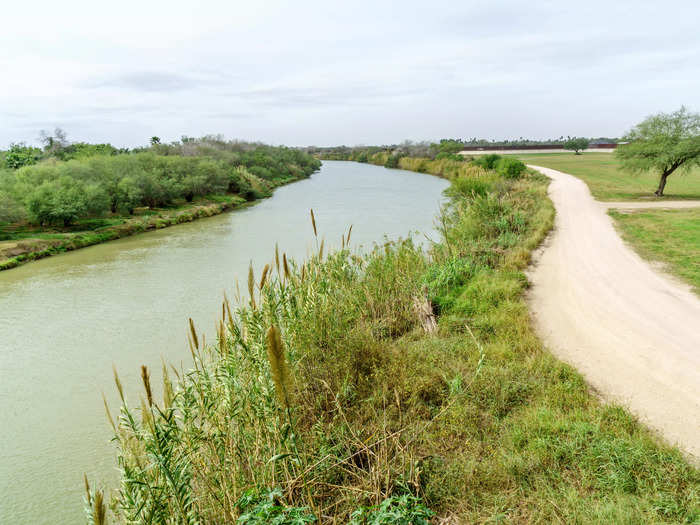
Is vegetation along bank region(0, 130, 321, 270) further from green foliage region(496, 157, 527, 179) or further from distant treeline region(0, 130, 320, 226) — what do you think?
green foliage region(496, 157, 527, 179)

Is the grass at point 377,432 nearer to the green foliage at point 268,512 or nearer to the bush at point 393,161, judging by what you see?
the green foliage at point 268,512

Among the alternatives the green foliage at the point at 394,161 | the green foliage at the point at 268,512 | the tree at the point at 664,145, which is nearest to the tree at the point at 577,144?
the green foliage at the point at 394,161

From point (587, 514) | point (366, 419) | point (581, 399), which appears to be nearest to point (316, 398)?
point (366, 419)

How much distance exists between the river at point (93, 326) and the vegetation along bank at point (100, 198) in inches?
86.8

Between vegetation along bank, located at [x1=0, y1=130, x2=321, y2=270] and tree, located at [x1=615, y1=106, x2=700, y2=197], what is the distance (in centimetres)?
3263

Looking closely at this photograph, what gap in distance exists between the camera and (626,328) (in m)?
7.85

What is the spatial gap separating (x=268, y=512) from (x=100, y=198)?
1213 inches

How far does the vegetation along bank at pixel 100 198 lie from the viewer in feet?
77.0

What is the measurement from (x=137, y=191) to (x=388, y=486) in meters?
33.2

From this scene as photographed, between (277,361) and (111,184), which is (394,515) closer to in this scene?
(277,361)

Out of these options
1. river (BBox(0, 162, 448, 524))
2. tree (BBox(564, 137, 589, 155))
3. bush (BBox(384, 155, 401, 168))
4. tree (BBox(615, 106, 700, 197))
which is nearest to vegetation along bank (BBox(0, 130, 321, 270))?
river (BBox(0, 162, 448, 524))

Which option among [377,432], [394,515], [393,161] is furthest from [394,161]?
[394,515]

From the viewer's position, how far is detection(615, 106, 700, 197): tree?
21.8 m

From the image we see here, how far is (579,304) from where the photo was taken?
9188 mm
